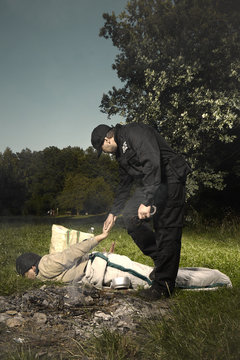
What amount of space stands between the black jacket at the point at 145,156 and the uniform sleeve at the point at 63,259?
44 centimetres

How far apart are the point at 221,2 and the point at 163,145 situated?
1068cm

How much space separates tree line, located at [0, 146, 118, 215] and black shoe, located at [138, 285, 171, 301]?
11.8 meters

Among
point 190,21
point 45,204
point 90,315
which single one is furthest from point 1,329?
point 45,204

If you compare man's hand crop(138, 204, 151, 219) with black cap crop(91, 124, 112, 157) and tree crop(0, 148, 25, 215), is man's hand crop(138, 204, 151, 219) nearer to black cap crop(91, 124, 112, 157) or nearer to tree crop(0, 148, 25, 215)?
black cap crop(91, 124, 112, 157)

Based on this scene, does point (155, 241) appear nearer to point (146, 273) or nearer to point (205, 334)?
point (146, 273)

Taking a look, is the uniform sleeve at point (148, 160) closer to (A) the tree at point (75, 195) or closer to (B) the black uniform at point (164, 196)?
(B) the black uniform at point (164, 196)

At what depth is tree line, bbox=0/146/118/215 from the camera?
1762 cm

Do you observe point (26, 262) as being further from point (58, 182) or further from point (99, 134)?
point (58, 182)

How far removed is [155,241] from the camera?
3.68m

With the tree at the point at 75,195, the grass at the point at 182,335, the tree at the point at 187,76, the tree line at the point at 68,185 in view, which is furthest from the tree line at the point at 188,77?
the tree at the point at 75,195

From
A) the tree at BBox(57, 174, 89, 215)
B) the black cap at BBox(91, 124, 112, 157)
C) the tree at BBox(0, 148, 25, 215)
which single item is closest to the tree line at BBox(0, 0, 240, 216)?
the black cap at BBox(91, 124, 112, 157)

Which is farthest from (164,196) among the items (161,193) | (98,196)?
(98,196)

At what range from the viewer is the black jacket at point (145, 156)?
302 centimetres

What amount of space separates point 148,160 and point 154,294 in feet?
4.38
